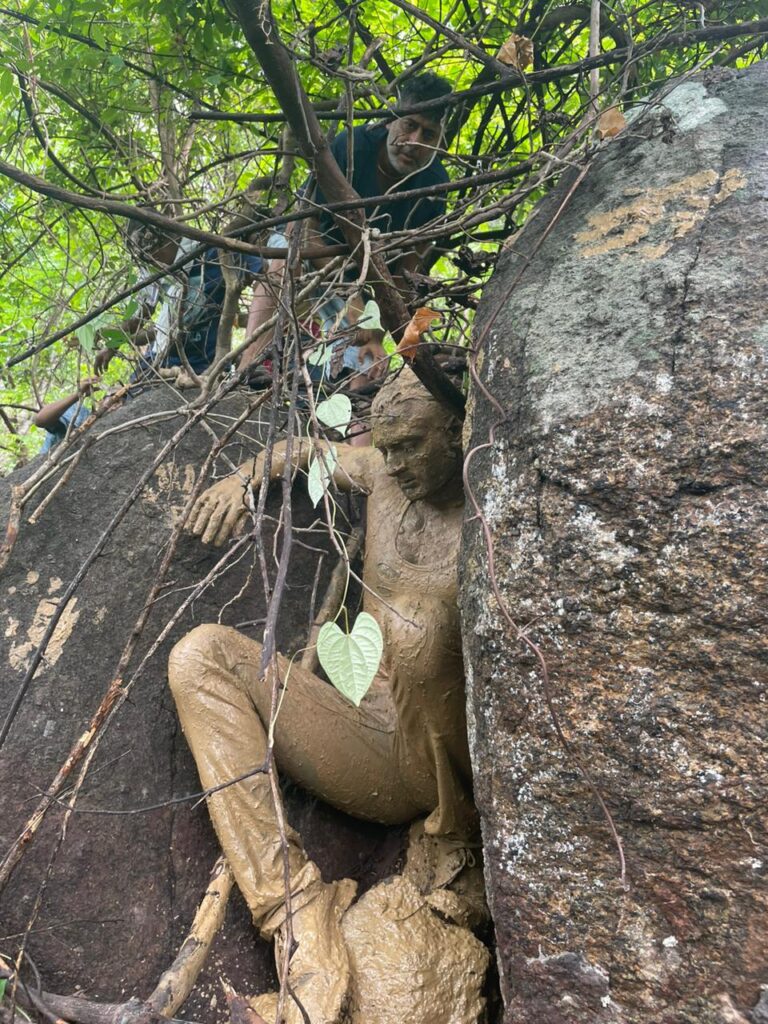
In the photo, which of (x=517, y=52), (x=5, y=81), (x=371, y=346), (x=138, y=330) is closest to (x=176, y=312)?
(x=138, y=330)

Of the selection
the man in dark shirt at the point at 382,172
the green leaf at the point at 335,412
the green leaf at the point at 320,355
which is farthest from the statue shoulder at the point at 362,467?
the green leaf at the point at 335,412

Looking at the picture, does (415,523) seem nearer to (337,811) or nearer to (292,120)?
(337,811)

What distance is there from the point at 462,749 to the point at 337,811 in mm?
504

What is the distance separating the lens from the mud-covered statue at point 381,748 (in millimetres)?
2092

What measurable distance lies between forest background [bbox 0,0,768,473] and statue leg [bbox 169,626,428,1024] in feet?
3.77

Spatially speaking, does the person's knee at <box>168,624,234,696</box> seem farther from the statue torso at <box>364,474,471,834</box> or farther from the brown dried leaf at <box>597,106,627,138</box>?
the brown dried leaf at <box>597,106,627,138</box>

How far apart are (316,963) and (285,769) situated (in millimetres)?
549

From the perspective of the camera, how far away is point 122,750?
234 cm

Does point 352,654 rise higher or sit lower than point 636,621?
higher

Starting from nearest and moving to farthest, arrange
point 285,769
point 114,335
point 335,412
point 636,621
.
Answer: point 636,621 → point 335,412 → point 285,769 → point 114,335

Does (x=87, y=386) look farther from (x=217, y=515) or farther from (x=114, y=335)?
(x=217, y=515)

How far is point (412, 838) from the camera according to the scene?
260cm

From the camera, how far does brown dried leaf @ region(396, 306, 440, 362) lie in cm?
199

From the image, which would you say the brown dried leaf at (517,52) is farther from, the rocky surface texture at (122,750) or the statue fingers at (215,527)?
the statue fingers at (215,527)
